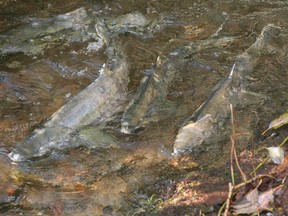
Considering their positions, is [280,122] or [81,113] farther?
[81,113]

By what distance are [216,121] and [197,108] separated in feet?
1.35

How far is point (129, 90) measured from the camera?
18.9 feet

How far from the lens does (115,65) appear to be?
5.81 m

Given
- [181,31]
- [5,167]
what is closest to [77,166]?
[5,167]

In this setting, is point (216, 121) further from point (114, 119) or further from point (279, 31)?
point (279, 31)

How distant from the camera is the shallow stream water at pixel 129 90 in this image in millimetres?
4379

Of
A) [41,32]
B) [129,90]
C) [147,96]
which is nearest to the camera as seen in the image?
[147,96]

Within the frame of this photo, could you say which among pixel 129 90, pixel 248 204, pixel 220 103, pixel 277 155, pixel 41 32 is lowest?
pixel 129 90

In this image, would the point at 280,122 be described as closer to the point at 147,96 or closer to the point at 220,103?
the point at 220,103

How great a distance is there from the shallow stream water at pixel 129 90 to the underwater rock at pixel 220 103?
52 mm

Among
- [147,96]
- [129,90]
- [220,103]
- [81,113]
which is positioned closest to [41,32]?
[129,90]

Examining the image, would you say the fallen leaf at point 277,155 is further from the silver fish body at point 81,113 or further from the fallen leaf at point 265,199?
the silver fish body at point 81,113

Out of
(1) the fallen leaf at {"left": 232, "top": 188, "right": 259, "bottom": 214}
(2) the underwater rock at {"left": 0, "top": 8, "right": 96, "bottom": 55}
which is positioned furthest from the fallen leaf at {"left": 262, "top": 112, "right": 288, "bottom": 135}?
(2) the underwater rock at {"left": 0, "top": 8, "right": 96, "bottom": 55}

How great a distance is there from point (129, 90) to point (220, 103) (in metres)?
1.26
